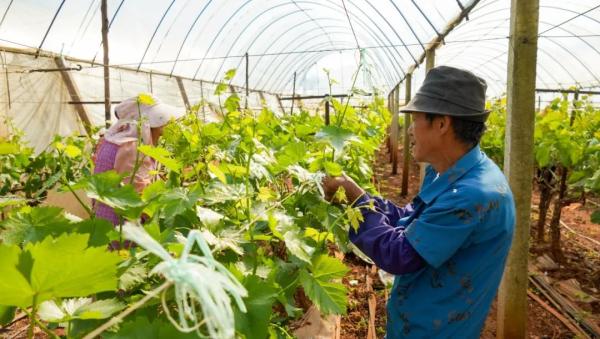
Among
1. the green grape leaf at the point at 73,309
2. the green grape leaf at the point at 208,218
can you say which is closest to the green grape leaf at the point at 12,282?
the green grape leaf at the point at 73,309

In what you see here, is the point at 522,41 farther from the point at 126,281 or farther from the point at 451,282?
the point at 126,281

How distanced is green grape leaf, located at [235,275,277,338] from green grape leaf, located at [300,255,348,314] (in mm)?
353

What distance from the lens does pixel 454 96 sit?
161 centimetres

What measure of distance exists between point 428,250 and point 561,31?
Result: 1131 cm

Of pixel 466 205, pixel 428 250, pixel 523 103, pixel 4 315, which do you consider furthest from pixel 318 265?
pixel 523 103

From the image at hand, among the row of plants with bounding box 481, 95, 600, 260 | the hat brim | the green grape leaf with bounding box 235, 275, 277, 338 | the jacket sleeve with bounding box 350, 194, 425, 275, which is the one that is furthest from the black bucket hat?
the row of plants with bounding box 481, 95, 600, 260

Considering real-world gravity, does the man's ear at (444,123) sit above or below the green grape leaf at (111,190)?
above

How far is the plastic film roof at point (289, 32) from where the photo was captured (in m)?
8.40

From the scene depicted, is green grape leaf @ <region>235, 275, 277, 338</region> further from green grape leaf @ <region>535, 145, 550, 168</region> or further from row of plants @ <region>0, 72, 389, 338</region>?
green grape leaf @ <region>535, 145, 550, 168</region>

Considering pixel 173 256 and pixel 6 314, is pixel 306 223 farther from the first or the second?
pixel 6 314

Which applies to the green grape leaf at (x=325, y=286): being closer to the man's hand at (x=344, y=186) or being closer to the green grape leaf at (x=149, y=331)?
the man's hand at (x=344, y=186)

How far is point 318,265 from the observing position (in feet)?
4.46

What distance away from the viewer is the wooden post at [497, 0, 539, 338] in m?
2.54

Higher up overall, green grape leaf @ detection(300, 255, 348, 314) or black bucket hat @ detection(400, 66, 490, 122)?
black bucket hat @ detection(400, 66, 490, 122)
